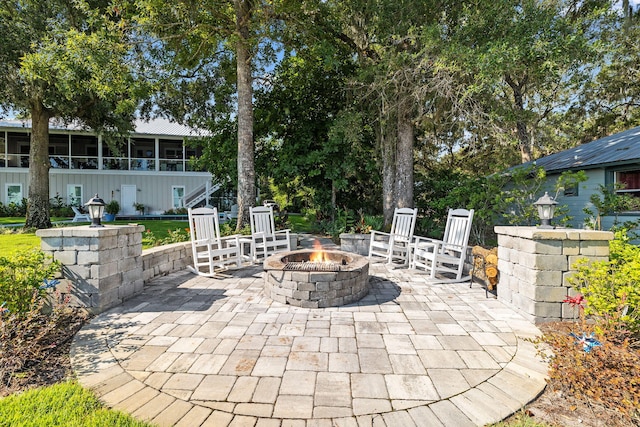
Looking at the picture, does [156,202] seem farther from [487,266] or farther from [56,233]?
[487,266]

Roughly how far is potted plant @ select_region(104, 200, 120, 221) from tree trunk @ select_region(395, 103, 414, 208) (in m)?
14.8

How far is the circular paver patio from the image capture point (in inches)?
74.8

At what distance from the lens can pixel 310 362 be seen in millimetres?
2441

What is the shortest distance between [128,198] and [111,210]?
1.49m

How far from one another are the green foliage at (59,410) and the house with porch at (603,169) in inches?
324

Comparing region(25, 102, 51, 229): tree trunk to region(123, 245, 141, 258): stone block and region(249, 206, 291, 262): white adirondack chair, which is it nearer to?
region(249, 206, 291, 262): white adirondack chair

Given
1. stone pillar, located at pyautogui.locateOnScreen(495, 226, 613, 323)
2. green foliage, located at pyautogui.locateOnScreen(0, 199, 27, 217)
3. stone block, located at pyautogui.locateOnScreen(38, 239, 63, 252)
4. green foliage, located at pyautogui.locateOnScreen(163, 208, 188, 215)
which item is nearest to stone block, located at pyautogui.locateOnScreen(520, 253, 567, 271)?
stone pillar, located at pyautogui.locateOnScreen(495, 226, 613, 323)

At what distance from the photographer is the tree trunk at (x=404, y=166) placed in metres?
8.00

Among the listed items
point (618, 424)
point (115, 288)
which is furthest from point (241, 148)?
point (618, 424)

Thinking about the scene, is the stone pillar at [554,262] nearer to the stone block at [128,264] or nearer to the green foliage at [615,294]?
the green foliage at [615,294]

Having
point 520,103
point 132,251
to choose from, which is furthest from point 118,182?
point 520,103

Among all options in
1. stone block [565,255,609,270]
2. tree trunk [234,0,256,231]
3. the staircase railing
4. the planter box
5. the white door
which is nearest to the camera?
stone block [565,255,609,270]

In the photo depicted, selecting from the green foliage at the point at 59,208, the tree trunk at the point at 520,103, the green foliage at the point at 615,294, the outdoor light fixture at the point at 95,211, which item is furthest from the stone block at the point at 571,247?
the green foliage at the point at 59,208

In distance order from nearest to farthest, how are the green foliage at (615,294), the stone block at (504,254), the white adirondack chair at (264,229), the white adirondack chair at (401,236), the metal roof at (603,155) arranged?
the green foliage at (615,294), the stone block at (504,254), the white adirondack chair at (401,236), the white adirondack chair at (264,229), the metal roof at (603,155)
